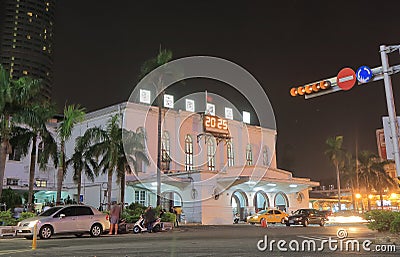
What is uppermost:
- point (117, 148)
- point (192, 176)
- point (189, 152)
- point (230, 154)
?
point (230, 154)

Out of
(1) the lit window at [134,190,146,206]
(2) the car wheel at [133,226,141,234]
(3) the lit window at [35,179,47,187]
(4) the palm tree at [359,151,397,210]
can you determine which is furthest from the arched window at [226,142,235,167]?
(2) the car wheel at [133,226,141,234]

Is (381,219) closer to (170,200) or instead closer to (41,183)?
(170,200)

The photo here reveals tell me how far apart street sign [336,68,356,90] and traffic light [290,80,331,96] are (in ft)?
1.14

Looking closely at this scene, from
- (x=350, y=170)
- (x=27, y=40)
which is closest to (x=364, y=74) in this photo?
(x=350, y=170)

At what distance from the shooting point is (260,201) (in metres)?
48.6

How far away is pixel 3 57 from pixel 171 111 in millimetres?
101759

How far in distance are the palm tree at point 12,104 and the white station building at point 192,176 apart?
44.7 ft

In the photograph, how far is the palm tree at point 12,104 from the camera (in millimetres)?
23953

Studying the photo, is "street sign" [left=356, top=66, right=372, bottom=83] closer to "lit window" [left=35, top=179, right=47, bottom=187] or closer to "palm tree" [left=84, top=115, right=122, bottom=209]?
"palm tree" [left=84, top=115, right=122, bottom=209]

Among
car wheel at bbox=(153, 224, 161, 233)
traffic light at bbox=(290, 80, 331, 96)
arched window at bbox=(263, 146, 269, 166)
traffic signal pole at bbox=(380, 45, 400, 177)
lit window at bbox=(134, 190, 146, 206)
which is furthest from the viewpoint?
arched window at bbox=(263, 146, 269, 166)

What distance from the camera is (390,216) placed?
1680cm

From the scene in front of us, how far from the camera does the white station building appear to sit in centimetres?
3816

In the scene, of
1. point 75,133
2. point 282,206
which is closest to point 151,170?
point 75,133

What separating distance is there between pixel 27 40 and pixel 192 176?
11673cm
